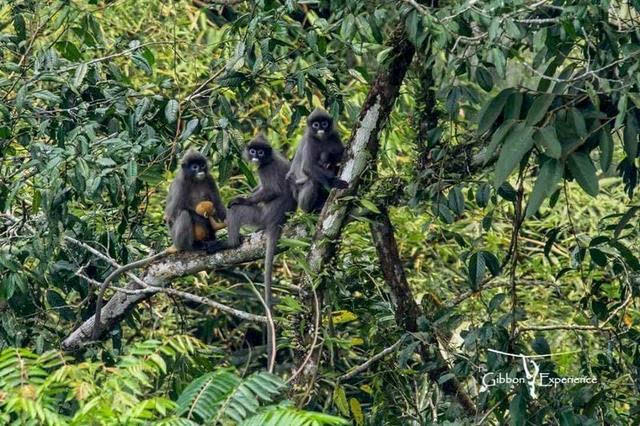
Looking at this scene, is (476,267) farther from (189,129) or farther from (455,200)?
(189,129)

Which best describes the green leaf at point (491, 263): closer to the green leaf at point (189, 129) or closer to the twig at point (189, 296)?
the twig at point (189, 296)

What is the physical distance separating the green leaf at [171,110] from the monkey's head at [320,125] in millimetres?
1352

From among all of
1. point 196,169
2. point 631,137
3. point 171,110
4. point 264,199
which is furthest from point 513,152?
point 196,169

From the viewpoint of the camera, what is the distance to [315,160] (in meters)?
7.39

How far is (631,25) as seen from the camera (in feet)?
18.2

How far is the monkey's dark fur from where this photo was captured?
742cm

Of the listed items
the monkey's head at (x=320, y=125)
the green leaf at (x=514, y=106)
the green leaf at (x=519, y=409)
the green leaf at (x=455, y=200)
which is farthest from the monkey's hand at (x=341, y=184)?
the monkey's head at (x=320, y=125)

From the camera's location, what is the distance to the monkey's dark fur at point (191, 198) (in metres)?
7.42

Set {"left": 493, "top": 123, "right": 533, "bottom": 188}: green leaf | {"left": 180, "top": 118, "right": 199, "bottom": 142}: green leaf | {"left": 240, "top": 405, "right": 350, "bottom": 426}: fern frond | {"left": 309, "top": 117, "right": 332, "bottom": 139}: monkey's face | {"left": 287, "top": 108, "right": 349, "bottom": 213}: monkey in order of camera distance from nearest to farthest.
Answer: {"left": 240, "top": 405, "right": 350, "bottom": 426}: fern frond < {"left": 493, "top": 123, "right": 533, "bottom": 188}: green leaf < {"left": 180, "top": 118, "right": 199, "bottom": 142}: green leaf < {"left": 287, "top": 108, "right": 349, "bottom": 213}: monkey < {"left": 309, "top": 117, "right": 332, "bottom": 139}: monkey's face

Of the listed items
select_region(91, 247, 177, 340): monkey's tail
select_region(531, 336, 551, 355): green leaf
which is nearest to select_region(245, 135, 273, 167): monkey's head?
select_region(91, 247, 177, 340): monkey's tail

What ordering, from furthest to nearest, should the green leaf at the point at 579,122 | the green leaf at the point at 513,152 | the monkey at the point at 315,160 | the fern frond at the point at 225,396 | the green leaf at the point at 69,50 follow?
the monkey at the point at 315,160
the green leaf at the point at 69,50
the green leaf at the point at 579,122
the green leaf at the point at 513,152
the fern frond at the point at 225,396

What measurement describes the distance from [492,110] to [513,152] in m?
0.46

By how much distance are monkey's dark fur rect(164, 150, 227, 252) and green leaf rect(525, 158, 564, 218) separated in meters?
3.03

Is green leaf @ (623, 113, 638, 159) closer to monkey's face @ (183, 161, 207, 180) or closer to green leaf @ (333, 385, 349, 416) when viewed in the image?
green leaf @ (333, 385, 349, 416)
